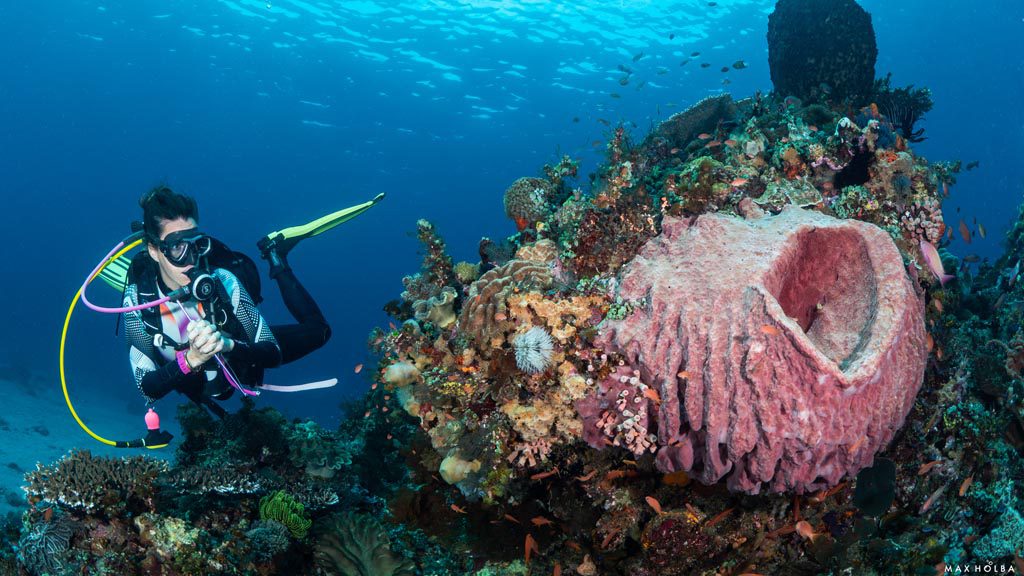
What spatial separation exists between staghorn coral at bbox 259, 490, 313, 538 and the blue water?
8328mm

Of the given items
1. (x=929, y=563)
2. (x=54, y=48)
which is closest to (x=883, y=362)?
(x=929, y=563)

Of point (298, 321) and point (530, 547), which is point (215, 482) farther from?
point (530, 547)

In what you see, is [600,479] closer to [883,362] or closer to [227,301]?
[883,362]

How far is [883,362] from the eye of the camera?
3.58 metres

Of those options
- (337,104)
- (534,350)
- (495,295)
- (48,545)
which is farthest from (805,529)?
(337,104)

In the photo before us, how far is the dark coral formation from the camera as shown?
10625 millimetres

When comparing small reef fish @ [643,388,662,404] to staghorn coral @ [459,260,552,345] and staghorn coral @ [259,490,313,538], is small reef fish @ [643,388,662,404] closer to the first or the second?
staghorn coral @ [459,260,552,345]

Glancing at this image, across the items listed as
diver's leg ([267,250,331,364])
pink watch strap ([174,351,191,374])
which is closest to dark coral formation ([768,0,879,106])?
diver's leg ([267,250,331,364])

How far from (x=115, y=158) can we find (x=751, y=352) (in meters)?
88.2

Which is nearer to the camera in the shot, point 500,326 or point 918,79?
point 500,326

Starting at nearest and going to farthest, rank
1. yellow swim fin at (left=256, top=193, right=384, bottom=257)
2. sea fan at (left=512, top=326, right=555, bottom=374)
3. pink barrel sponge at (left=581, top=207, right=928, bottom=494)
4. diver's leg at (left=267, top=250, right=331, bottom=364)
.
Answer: pink barrel sponge at (left=581, top=207, right=928, bottom=494) < sea fan at (left=512, top=326, right=555, bottom=374) < diver's leg at (left=267, top=250, right=331, bottom=364) < yellow swim fin at (left=256, top=193, right=384, bottom=257)

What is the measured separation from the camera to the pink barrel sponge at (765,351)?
3502 millimetres

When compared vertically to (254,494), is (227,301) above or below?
above

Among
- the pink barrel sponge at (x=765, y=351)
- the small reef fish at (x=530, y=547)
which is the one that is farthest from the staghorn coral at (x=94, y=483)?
the pink barrel sponge at (x=765, y=351)
